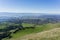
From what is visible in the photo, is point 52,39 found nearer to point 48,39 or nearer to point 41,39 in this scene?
point 48,39

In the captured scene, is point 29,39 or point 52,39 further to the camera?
point 29,39

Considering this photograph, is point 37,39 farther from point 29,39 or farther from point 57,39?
point 57,39

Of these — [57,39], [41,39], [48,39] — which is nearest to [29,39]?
[41,39]

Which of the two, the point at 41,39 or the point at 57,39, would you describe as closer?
the point at 57,39

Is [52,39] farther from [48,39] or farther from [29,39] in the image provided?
[29,39]

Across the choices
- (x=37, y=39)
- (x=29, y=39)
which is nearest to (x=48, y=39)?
(x=37, y=39)

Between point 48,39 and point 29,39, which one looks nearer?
point 48,39

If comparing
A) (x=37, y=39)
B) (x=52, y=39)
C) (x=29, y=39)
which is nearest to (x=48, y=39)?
(x=52, y=39)
